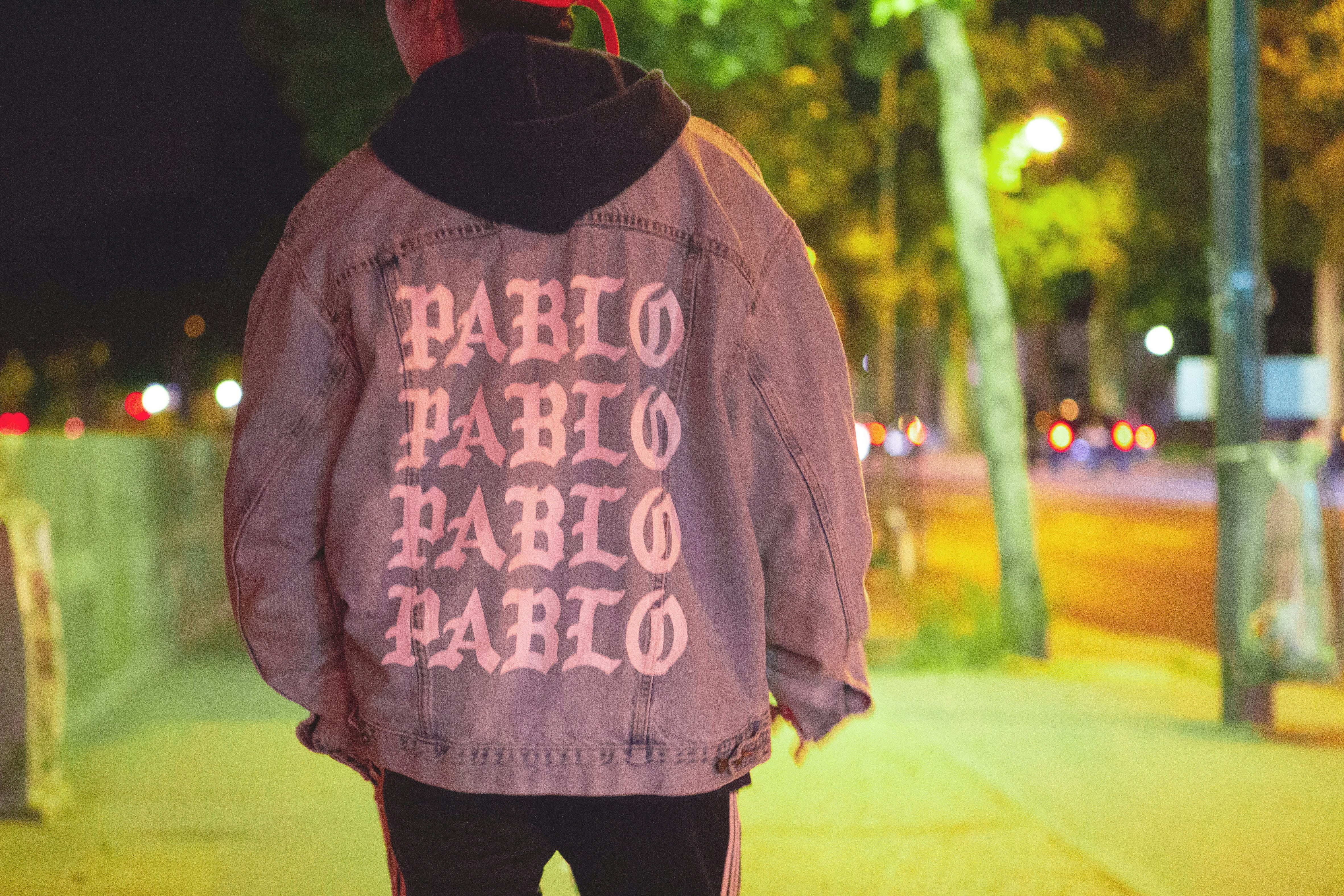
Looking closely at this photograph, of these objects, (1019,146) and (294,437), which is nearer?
(294,437)

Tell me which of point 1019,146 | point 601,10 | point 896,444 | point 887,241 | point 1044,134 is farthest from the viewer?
point 896,444

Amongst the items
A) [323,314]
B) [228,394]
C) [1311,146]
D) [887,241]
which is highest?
[1311,146]

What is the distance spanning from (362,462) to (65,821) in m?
3.82

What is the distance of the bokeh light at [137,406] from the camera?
111 ft

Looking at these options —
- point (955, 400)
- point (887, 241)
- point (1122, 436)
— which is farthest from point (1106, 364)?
point (887, 241)

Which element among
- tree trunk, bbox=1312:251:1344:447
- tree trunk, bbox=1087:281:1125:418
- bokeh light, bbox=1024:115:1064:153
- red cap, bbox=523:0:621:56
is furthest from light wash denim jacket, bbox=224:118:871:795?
tree trunk, bbox=1087:281:1125:418

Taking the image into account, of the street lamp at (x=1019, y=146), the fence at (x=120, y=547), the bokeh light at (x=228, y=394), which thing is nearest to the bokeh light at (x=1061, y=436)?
the bokeh light at (x=228, y=394)

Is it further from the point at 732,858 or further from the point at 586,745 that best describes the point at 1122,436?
the point at 586,745

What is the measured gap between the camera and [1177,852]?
450 cm

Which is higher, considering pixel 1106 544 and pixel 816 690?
pixel 816 690

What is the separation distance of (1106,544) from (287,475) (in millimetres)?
16982

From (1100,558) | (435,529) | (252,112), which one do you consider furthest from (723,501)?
(252,112)

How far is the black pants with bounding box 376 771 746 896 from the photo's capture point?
5.30 feet

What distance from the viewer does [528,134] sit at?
1633 millimetres
